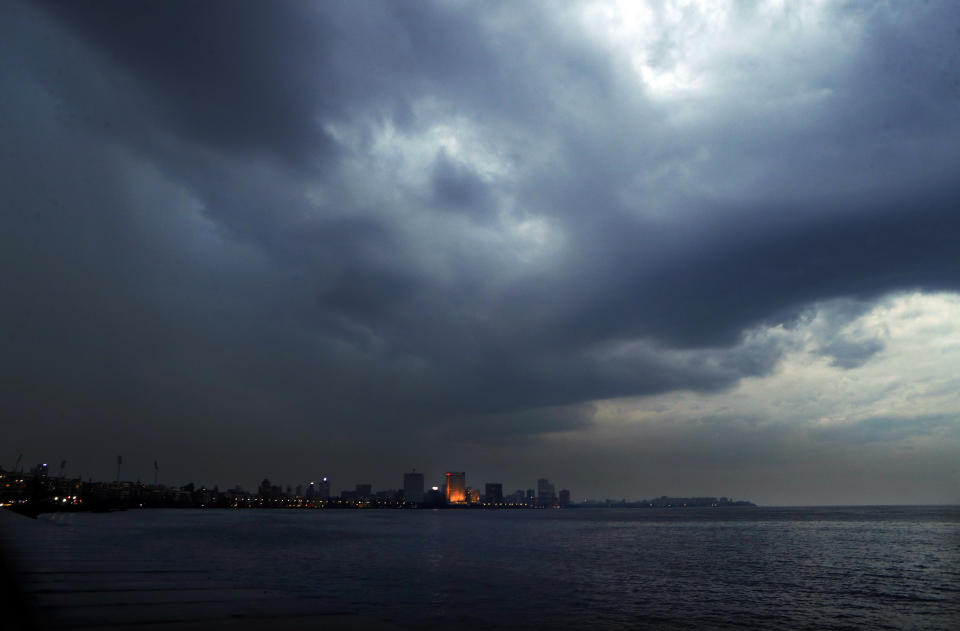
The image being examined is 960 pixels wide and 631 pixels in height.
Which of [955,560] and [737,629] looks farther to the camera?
[955,560]

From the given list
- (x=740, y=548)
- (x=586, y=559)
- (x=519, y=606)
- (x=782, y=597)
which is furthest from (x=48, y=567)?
(x=740, y=548)

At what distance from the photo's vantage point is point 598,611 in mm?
38000

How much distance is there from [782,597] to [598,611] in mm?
19325

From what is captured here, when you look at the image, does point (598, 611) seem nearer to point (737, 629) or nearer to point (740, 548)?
point (737, 629)

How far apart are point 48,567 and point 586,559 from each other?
60480 mm

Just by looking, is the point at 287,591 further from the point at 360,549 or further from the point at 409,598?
the point at 360,549

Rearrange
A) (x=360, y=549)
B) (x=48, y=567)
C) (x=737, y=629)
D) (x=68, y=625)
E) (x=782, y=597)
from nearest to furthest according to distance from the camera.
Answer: (x=68, y=625), (x=48, y=567), (x=737, y=629), (x=782, y=597), (x=360, y=549)

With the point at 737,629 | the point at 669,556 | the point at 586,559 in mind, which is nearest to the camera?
the point at 737,629

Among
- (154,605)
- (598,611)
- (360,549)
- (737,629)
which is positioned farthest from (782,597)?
(360,549)

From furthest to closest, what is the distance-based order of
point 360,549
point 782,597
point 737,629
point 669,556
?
point 360,549
point 669,556
point 782,597
point 737,629

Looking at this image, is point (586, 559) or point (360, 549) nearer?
point (586, 559)

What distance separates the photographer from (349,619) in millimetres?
20078

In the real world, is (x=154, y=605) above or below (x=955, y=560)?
above

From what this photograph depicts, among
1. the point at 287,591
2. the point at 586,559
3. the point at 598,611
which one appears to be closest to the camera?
the point at 598,611
